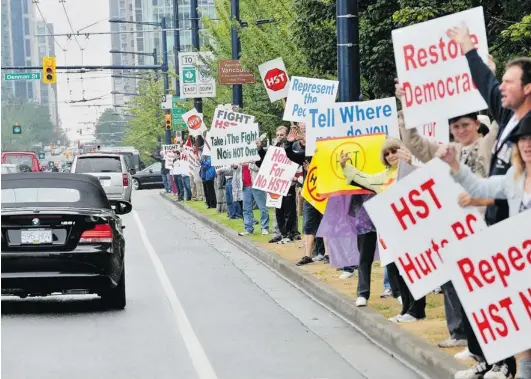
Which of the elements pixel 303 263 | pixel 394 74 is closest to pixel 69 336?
pixel 303 263

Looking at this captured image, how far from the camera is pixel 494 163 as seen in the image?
883cm

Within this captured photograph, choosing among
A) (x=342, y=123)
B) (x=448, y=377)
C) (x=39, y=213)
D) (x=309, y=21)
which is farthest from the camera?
(x=309, y=21)

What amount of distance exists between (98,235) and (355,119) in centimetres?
325

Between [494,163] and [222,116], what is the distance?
63.3 feet

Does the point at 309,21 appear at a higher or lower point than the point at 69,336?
higher

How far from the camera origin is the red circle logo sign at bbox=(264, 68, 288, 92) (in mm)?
24484

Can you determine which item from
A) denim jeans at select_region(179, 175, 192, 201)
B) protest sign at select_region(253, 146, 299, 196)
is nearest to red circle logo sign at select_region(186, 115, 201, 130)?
denim jeans at select_region(179, 175, 192, 201)

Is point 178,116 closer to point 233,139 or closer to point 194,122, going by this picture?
point 194,122

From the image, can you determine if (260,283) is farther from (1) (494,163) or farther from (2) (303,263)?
(1) (494,163)

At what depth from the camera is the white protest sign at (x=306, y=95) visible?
61.0ft

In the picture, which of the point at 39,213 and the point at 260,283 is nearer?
the point at 39,213

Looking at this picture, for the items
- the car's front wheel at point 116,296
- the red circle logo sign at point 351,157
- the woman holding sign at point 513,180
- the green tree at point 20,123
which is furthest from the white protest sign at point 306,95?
the green tree at point 20,123

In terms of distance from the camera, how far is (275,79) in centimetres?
2458

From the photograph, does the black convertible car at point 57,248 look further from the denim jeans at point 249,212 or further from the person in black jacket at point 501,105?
the denim jeans at point 249,212
